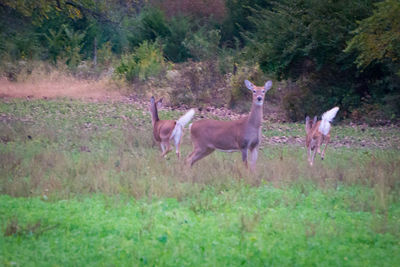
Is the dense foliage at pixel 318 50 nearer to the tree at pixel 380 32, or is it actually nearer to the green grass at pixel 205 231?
the tree at pixel 380 32

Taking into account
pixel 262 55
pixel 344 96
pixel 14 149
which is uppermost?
pixel 262 55

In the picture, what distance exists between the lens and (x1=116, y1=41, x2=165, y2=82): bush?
85.1 feet

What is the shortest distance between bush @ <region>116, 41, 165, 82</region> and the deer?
15.4 m

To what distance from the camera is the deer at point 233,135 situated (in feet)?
33.7

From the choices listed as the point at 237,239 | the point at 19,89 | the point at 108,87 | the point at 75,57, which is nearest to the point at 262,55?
the point at 108,87

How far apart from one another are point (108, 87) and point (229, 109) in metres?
6.84

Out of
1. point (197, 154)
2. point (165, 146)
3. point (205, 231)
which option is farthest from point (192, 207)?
point (165, 146)

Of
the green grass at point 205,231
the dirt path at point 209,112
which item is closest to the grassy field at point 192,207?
the green grass at point 205,231

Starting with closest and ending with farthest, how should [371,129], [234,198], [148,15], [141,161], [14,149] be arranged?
[234,198] < [141,161] < [14,149] < [371,129] < [148,15]

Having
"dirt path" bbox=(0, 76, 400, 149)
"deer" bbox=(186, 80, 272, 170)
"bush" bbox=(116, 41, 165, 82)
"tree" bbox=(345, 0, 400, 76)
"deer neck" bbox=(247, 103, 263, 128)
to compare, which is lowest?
"dirt path" bbox=(0, 76, 400, 149)

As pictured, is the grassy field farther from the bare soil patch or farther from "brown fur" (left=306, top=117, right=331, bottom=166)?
the bare soil patch

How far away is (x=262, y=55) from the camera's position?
1906 cm

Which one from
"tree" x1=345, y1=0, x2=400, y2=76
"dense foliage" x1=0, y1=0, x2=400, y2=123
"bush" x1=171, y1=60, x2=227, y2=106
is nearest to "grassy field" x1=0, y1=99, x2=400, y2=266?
"tree" x1=345, y1=0, x2=400, y2=76

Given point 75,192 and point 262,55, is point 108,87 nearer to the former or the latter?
point 262,55
